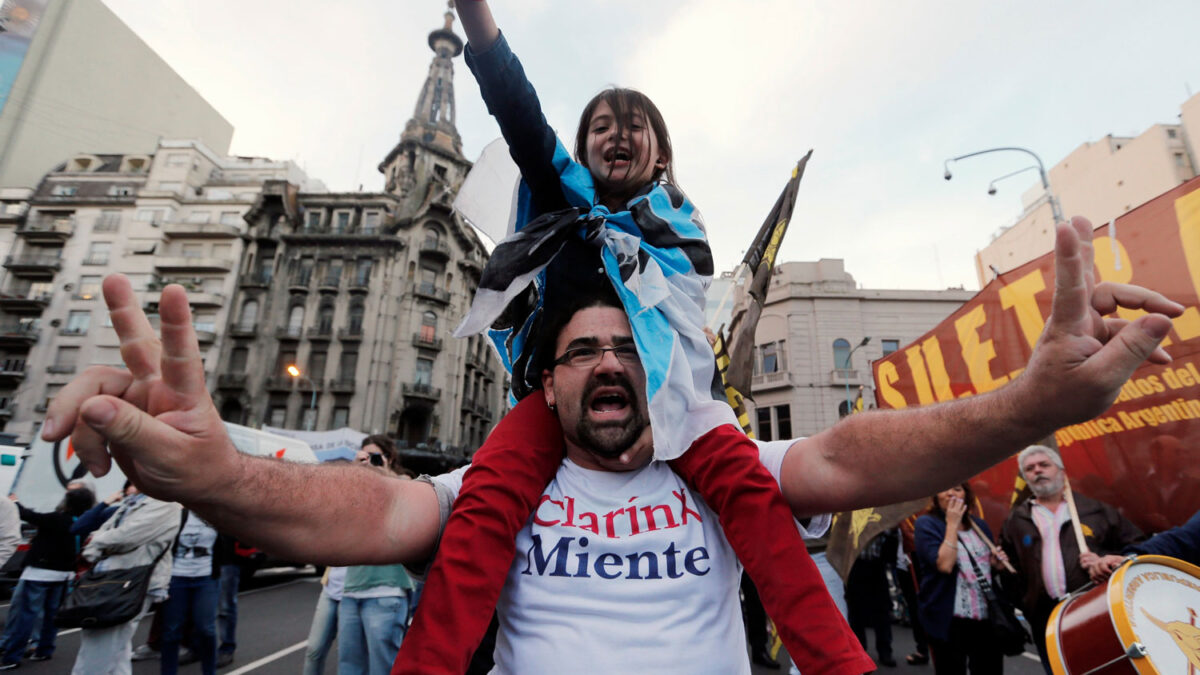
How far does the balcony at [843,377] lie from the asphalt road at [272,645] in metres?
19.1

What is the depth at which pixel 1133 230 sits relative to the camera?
4.23 metres

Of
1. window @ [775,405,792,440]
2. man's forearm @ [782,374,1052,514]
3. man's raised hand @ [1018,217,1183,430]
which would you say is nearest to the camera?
man's raised hand @ [1018,217,1183,430]

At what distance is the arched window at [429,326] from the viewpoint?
1348 inches

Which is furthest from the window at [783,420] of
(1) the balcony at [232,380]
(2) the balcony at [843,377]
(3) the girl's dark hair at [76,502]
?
(1) the balcony at [232,380]

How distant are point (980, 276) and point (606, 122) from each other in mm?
58006

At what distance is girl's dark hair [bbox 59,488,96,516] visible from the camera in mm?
6262

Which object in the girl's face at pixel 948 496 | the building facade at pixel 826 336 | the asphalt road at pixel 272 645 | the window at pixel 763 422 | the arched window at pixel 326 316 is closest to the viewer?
the girl's face at pixel 948 496

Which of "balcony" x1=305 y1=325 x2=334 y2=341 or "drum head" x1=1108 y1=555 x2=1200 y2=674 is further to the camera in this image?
"balcony" x1=305 y1=325 x2=334 y2=341

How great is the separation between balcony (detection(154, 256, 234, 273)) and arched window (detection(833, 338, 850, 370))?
1445 inches

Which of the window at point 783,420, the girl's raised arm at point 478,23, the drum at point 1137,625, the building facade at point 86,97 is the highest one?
the building facade at point 86,97

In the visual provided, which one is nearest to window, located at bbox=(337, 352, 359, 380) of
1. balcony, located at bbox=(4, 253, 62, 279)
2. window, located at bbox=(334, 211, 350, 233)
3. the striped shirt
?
window, located at bbox=(334, 211, 350, 233)

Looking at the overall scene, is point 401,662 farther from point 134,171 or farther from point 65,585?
point 134,171

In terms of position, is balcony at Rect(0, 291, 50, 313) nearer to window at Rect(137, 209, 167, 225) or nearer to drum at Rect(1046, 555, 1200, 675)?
window at Rect(137, 209, 167, 225)

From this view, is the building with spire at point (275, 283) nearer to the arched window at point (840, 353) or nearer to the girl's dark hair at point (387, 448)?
the arched window at point (840, 353)
